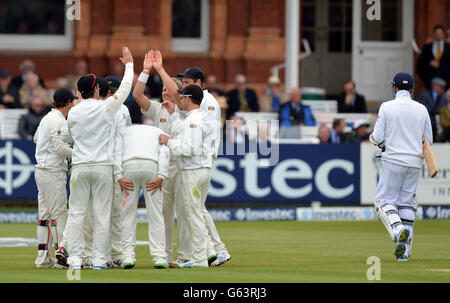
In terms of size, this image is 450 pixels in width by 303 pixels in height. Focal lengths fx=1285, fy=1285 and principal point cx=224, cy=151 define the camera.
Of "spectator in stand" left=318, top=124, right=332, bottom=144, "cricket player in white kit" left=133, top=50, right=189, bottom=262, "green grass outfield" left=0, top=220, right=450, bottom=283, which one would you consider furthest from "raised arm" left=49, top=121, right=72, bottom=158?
"spectator in stand" left=318, top=124, right=332, bottom=144

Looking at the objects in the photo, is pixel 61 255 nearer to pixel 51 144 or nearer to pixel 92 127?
pixel 51 144

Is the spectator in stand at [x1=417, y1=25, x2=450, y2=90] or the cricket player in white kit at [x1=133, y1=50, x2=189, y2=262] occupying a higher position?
the spectator in stand at [x1=417, y1=25, x2=450, y2=90]

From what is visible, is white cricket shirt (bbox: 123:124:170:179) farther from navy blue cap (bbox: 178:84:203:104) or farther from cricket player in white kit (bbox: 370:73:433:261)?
cricket player in white kit (bbox: 370:73:433:261)

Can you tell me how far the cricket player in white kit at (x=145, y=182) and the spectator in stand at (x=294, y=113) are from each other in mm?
11571

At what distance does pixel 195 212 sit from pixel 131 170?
0.87 m

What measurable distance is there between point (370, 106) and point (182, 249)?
52.2 ft

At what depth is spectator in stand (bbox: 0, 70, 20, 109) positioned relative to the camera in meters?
25.3

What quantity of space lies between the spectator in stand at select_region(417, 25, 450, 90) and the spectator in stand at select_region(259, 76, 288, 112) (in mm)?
3394

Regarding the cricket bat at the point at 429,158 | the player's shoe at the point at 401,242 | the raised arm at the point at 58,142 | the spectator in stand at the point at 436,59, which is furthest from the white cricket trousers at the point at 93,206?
the spectator in stand at the point at 436,59

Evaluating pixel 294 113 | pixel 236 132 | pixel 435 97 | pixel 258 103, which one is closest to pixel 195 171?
pixel 236 132

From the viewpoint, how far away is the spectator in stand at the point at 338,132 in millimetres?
25266

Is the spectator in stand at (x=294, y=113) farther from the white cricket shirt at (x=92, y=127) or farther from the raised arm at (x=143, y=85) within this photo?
the white cricket shirt at (x=92, y=127)

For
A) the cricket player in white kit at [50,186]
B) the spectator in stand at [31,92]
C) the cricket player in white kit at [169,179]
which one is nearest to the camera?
the cricket player in white kit at [169,179]

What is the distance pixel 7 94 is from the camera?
25453 millimetres
